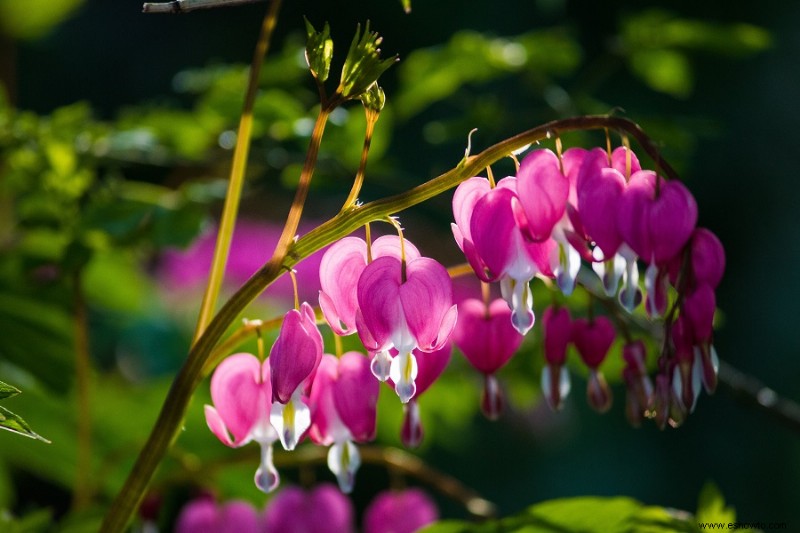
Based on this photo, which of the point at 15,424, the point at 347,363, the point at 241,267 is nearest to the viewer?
the point at 15,424

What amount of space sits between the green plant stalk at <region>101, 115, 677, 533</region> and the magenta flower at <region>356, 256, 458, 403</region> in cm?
5

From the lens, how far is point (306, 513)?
1.13 meters

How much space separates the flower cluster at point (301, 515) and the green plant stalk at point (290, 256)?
37 centimetres

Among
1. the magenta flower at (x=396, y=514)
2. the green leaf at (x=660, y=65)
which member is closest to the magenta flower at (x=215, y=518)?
the magenta flower at (x=396, y=514)

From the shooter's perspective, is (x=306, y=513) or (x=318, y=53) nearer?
(x=318, y=53)

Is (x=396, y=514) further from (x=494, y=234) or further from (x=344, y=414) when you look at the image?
(x=494, y=234)

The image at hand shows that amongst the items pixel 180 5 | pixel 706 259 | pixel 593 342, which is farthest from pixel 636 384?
pixel 180 5

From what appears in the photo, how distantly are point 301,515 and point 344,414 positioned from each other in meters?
0.44

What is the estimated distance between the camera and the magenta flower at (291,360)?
66cm

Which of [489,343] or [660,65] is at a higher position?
[489,343]

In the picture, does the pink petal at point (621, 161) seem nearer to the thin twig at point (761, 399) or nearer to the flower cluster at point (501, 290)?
the flower cluster at point (501, 290)

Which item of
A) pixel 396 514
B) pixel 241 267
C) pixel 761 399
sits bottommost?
pixel 241 267

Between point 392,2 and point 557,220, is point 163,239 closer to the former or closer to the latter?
point 557,220

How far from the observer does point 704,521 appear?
2.80ft
